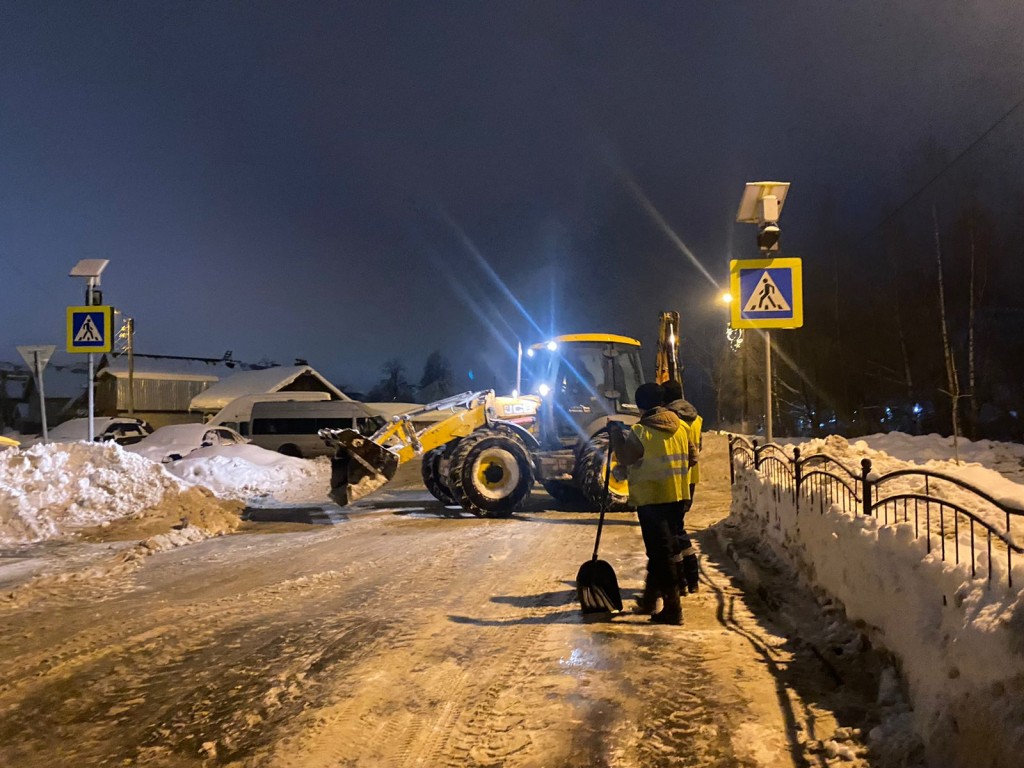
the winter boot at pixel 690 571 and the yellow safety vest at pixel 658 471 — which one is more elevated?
the yellow safety vest at pixel 658 471

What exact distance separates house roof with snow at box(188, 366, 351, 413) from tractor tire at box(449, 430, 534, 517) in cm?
3004

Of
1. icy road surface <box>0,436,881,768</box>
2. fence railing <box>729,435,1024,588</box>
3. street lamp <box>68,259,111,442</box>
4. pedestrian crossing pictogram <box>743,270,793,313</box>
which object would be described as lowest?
icy road surface <box>0,436,881,768</box>

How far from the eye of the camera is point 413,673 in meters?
4.54

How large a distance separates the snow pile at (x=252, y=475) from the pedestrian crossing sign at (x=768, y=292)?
9.67m

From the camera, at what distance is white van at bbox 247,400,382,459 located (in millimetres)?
26203

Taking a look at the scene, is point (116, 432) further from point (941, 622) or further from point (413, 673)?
point (941, 622)

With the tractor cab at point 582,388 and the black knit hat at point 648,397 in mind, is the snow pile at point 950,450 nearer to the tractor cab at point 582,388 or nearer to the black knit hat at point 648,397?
the tractor cab at point 582,388

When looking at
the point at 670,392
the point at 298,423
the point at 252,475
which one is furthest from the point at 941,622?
the point at 298,423

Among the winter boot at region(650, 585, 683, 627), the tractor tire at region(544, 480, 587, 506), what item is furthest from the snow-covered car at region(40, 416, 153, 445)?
the winter boot at region(650, 585, 683, 627)

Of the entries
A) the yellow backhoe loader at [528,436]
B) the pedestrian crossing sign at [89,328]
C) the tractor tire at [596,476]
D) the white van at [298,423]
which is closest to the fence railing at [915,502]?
the tractor tire at [596,476]

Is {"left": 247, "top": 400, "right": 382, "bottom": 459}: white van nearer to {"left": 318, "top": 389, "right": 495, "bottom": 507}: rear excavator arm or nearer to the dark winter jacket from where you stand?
{"left": 318, "top": 389, "right": 495, "bottom": 507}: rear excavator arm

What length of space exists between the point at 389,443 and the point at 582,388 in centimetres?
349

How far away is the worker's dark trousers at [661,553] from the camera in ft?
18.3

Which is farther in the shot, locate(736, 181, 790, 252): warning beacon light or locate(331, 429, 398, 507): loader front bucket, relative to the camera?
locate(331, 429, 398, 507): loader front bucket
